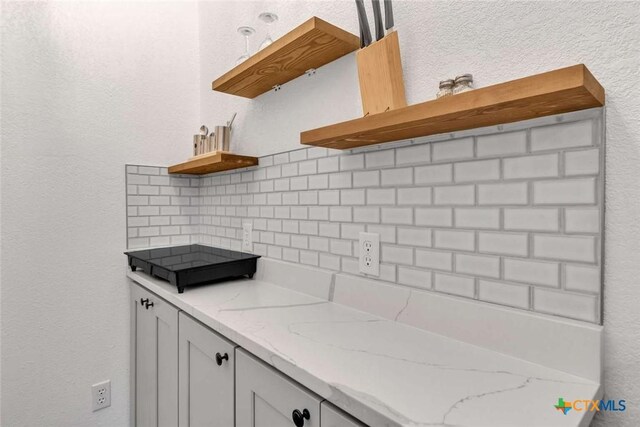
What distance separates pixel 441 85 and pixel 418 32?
9.6 inches

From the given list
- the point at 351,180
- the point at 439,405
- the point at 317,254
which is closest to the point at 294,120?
the point at 351,180

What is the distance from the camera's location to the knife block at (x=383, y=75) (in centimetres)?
100

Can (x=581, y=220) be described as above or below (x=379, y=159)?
below

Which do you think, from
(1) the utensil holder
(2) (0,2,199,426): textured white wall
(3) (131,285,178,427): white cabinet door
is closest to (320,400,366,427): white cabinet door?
(3) (131,285,178,427): white cabinet door

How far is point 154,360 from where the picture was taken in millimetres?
1565

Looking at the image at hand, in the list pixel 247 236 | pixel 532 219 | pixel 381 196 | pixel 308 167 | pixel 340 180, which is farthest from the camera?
pixel 247 236

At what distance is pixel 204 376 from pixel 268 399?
401mm

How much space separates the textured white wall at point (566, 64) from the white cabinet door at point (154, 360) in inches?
40.5

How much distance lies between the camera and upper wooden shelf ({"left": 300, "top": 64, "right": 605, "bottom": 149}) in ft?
A: 2.00

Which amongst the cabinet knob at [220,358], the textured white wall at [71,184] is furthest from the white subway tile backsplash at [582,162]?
the textured white wall at [71,184]

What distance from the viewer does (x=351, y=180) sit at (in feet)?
3.99

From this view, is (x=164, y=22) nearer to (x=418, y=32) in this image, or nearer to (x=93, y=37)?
(x=93, y=37)

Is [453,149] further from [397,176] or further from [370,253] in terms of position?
[370,253]

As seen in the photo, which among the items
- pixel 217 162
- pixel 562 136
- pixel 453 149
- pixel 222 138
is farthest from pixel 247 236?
pixel 562 136
